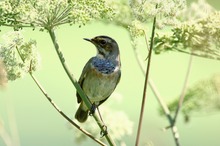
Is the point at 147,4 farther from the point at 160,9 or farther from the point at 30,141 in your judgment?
the point at 30,141

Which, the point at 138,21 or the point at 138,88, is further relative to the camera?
the point at 138,88

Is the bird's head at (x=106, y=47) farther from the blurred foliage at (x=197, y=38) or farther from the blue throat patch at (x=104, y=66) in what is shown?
the blurred foliage at (x=197, y=38)

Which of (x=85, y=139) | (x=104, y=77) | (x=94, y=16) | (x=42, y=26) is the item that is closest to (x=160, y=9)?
(x=94, y=16)

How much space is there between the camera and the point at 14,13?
2.97 metres

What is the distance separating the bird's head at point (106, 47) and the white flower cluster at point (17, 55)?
37.6 inches

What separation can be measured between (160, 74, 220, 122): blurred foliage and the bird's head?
78cm

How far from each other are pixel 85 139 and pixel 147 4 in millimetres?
1207

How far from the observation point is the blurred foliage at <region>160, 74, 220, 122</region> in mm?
3289

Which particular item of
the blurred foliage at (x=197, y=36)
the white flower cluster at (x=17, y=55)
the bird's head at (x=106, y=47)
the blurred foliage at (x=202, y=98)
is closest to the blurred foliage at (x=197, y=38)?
the blurred foliage at (x=197, y=36)

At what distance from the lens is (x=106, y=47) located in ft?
14.4

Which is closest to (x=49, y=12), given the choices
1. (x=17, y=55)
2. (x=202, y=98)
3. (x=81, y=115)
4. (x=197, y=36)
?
(x=17, y=55)

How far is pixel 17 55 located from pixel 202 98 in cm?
85

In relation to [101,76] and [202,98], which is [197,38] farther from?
[101,76]

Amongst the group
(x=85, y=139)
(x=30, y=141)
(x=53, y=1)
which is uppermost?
(x=53, y=1)
